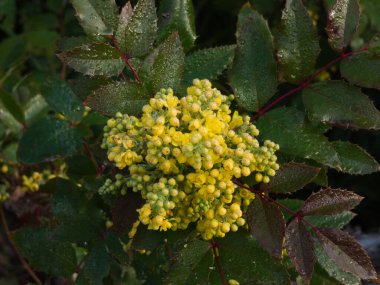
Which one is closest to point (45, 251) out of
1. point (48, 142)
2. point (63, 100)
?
point (48, 142)

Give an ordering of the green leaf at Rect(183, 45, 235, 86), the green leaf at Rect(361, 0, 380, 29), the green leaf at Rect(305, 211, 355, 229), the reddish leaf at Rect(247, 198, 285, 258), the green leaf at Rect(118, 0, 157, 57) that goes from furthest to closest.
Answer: the green leaf at Rect(361, 0, 380, 29) < the green leaf at Rect(305, 211, 355, 229) < the green leaf at Rect(183, 45, 235, 86) < the green leaf at Rect(118, 0, 157, 57) < the reddish leaf at Rect(247, 198, 285, 258)

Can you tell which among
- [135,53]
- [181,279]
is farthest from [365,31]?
[181,279]

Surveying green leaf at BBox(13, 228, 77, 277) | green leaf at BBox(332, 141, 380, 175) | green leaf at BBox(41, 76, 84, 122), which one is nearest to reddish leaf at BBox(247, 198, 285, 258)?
green leaf at BBox(332, 141, 380, 175)

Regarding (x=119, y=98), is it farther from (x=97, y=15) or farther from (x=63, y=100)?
(x=63, y=100)

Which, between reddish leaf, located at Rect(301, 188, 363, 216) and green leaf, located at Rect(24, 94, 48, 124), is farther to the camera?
green leaf, located at Rect(24, 94, 48, 124)

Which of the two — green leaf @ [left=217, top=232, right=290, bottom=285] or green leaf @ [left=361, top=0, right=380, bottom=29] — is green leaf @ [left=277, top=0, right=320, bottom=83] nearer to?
green leaf @ [left=217, top=232, right=290, bottom=285]

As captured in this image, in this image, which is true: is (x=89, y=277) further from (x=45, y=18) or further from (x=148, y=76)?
(x=45, y=18)
